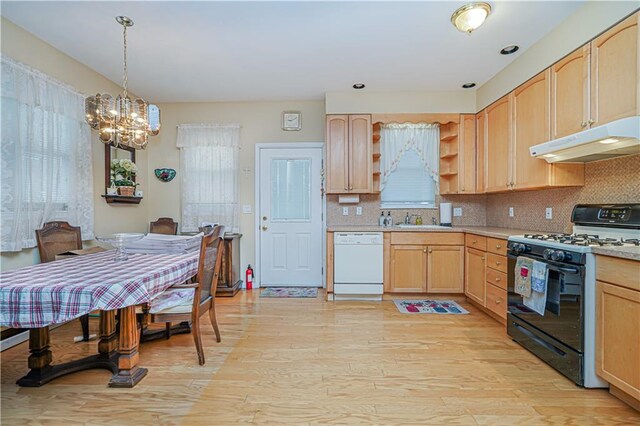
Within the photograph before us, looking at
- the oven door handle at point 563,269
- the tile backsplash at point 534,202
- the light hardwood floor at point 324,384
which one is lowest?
the light hardwood floor at point 324,384

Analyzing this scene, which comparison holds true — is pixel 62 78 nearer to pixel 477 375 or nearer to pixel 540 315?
pixel 477 375

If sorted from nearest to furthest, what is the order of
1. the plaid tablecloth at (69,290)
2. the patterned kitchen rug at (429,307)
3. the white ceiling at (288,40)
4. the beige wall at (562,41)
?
the plaid tablecloth at (69,290)
the beige wall at (562,41)
the white ceiling at (288,40)
the patterned kitchen rug at (429,307)

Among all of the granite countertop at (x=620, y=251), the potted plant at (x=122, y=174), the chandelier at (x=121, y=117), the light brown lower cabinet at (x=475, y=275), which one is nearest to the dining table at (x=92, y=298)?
the chandelier at (x=121, y=117)

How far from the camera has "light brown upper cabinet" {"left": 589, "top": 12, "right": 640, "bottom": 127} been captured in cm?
195

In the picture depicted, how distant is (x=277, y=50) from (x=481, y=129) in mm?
2659

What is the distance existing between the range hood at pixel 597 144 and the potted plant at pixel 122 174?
4241 millimetres

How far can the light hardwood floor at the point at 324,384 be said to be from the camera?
67.7 inches

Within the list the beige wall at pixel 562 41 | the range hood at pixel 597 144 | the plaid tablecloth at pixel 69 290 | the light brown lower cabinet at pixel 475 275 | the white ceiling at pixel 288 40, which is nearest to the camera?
the plaid tablecloth at pixel 69 290

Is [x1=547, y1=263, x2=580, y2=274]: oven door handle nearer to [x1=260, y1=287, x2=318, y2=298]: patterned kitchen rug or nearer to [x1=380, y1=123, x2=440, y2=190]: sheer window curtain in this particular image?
[x1=380, y1=123, x2=440, y2=190]: sheer window curtain

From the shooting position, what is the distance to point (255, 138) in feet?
14.7

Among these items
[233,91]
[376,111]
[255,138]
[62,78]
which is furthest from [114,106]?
[376,111]

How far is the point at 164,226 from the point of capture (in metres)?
4.27

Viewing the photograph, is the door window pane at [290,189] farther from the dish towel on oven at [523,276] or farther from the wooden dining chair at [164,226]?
the dish towel on oven at [523,276]

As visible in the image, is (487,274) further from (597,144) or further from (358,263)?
(597,144)
